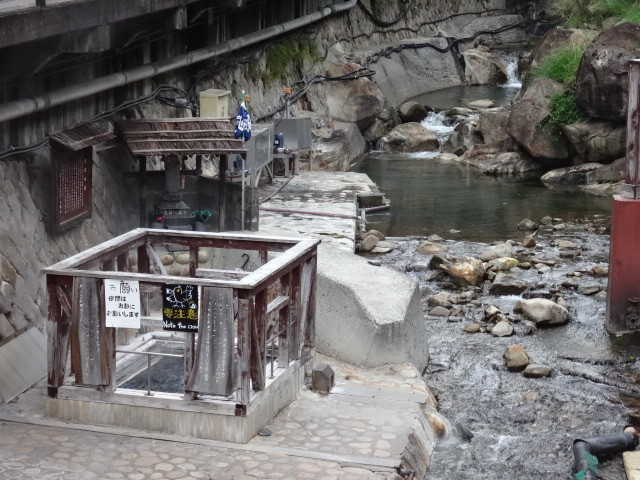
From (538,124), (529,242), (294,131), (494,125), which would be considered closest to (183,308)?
(529,242)

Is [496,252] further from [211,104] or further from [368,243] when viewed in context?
[211,104]

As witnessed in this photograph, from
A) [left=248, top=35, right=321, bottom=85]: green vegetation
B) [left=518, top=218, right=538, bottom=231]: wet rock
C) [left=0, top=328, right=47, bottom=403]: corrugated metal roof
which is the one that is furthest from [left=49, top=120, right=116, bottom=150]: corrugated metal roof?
[left=248, top=35, right=321, bottom=85]: green vegetation

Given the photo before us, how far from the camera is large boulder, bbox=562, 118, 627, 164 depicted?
23984mm

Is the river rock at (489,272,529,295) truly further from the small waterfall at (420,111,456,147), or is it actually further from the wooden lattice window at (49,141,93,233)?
the small waterfall at (420,111,456,147)

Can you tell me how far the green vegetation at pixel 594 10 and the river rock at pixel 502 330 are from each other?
16.4 metres

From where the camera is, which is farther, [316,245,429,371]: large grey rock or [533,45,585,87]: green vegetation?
[533,45,585,87]: green vegetation

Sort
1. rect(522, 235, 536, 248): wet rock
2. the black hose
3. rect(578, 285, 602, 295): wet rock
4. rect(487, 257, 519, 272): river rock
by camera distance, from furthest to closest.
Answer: rect(522, 235, 536, 248): wet rock, rect(487, 257, 519, 272): river rock, rect(578, 285, 602, 295): wet rock, the black hose

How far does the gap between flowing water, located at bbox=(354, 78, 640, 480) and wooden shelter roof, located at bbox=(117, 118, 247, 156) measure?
12.3 ft

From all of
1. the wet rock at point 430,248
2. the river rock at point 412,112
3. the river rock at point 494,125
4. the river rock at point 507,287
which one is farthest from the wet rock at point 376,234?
the river rock at point 412,112

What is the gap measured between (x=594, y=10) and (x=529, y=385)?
20905 millimetres

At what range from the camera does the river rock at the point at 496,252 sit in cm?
1769

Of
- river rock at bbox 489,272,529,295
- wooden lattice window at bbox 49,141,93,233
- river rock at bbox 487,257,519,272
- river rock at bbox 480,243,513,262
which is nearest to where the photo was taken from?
wooden lattice window at bbox 49,141,93,233

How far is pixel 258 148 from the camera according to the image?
703 inches

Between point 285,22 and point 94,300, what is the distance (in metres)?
16.7
